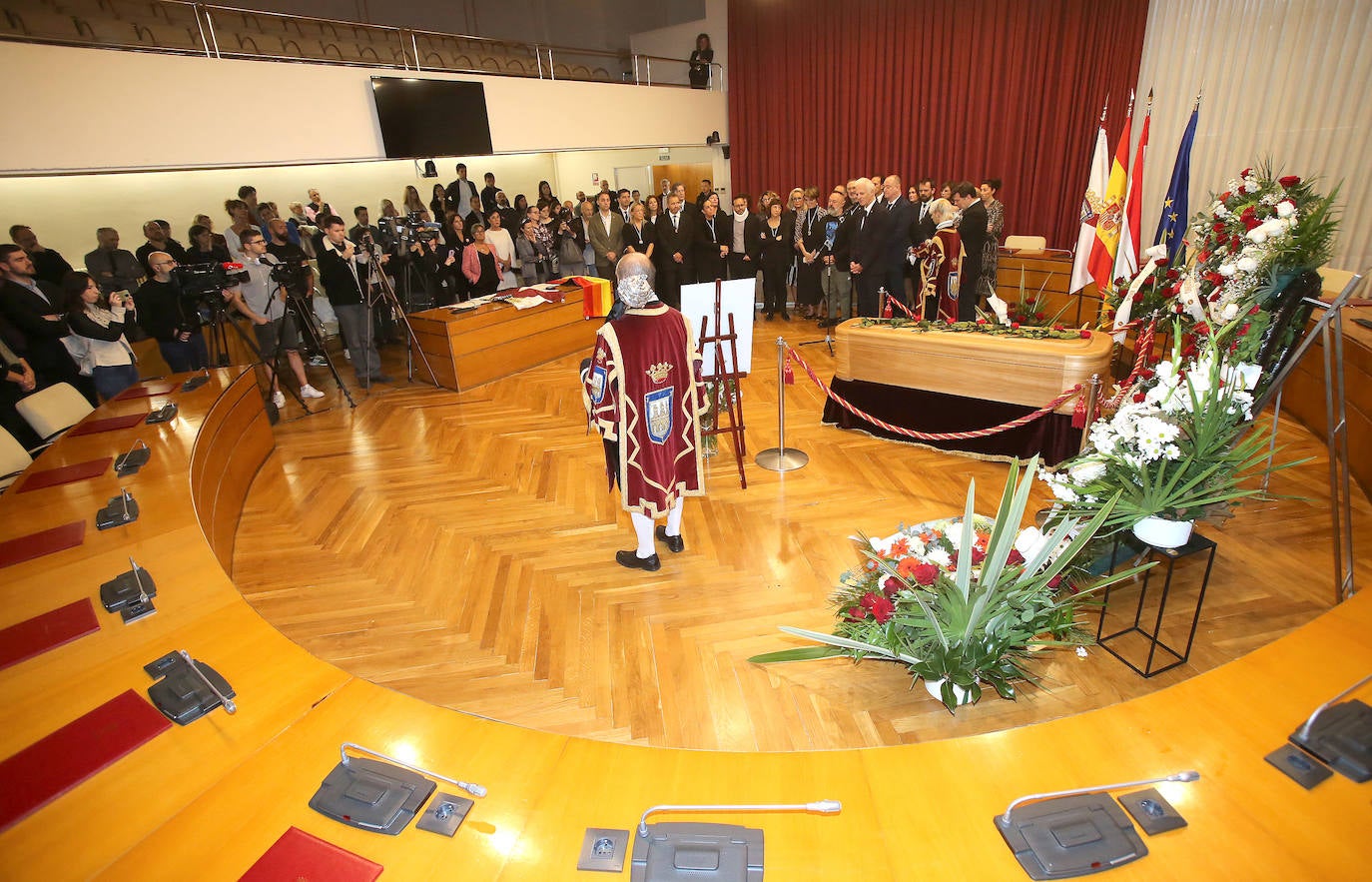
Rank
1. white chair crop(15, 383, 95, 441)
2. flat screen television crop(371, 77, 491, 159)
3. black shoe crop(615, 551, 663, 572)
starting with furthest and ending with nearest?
1. flat screen television crop(371, 77, 491, 159)
2. white chair crop(15, 383, 95, 441)
3. black shoe crop(615, 551, 663, 572)

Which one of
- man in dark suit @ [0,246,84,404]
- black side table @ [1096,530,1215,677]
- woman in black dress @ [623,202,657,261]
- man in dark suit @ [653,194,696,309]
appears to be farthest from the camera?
woman in black dress @ [623,202,657,261]

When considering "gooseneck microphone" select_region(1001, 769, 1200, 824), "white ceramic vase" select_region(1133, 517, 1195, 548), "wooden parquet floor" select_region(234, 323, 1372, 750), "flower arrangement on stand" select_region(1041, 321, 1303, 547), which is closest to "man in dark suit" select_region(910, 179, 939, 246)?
"wooden parquet floor" select_region(234, 323, 1372, 750)

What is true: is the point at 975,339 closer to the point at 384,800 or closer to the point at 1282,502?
the point at 1282,502

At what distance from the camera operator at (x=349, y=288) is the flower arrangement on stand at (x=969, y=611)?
5194 mm

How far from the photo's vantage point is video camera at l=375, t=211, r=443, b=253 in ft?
21.3

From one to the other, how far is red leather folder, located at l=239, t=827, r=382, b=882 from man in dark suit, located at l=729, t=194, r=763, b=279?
6.92m

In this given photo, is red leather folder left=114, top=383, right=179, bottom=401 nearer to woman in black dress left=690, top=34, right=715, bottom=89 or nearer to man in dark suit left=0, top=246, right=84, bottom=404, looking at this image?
man in dark suit left=0, top=246, right=84, bottom=404

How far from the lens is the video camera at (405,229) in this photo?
6488 mm

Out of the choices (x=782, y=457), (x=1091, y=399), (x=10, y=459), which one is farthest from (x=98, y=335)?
(x=1091, y=399)

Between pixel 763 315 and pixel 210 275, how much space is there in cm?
571

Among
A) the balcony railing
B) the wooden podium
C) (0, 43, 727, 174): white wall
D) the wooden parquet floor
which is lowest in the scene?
the wooden parquet floor

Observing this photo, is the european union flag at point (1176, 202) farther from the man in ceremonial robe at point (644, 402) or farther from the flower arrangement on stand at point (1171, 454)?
the man in ceremonial robe at point (644, 402)

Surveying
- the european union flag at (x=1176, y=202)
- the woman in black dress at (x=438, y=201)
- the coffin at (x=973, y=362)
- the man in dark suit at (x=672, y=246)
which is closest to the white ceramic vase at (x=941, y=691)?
the coffin at (x=973, y=362)

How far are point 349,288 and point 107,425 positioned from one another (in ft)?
7.95
